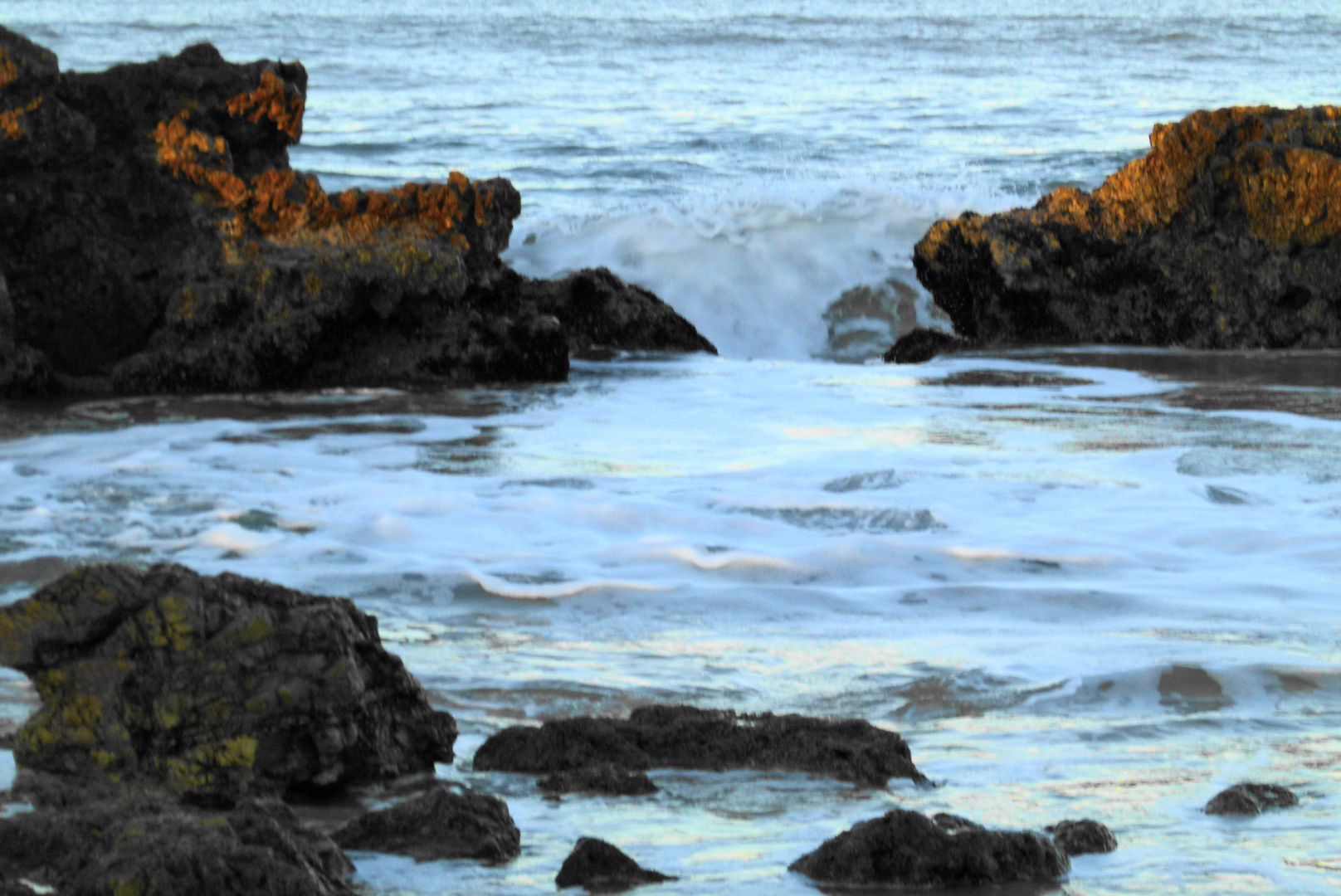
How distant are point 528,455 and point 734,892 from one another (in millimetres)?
3555

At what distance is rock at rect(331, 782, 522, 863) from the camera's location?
197cm

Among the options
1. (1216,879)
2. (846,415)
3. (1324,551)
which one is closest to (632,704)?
(1216,879)

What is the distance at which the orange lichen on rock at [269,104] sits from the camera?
6855 millimetres

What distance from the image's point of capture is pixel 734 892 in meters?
1.86

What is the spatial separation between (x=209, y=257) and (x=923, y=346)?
3.50 metres

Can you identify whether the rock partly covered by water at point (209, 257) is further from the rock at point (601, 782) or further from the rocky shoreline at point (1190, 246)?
the rock at point (601, 782)

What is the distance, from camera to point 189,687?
221 cm

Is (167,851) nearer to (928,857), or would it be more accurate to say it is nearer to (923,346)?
(928,857)

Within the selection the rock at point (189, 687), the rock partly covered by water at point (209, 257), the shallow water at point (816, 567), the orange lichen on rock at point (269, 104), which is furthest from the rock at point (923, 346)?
the rock at point (189, 687)

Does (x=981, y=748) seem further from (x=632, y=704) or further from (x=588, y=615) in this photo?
(x=588, y=615)

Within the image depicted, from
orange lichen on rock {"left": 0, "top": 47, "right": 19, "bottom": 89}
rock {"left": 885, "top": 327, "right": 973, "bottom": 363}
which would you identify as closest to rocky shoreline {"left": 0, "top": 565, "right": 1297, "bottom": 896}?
orange lichen on rock {"left": 0, "top": 47, "right": 19, "bottom": 89}

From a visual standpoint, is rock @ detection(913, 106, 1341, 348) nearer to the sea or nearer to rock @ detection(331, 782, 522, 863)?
the sea

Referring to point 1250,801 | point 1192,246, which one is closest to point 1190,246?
point 1192,246

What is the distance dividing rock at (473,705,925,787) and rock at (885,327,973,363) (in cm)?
534
